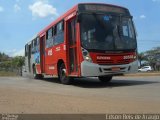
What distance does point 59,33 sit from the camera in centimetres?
1927

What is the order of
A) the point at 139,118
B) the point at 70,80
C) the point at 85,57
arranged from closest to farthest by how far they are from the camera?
1. the point at 139,118
2. the point at 85,57
3. the point at 70,80

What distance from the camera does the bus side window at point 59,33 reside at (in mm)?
18697

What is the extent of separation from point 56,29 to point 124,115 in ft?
40.2

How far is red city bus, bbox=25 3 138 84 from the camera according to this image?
53.2 ft

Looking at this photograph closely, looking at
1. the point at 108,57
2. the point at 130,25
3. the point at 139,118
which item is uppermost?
the point at 130,25

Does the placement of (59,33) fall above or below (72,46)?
above

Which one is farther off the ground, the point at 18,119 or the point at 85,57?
the point at 85,57

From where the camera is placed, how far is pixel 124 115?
8281 millimetres

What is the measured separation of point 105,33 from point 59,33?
11.6 feet

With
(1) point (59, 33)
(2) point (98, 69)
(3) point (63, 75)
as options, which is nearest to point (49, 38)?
(1) point (59, 33)

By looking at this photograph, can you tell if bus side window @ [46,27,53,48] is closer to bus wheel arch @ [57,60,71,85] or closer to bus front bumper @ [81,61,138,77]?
bus wheel arch @ [57,60,71,85]

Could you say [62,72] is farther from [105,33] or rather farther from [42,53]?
[42,53]

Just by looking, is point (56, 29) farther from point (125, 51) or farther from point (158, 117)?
point (158, 117)

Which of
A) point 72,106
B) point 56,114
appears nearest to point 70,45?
point 72,106
